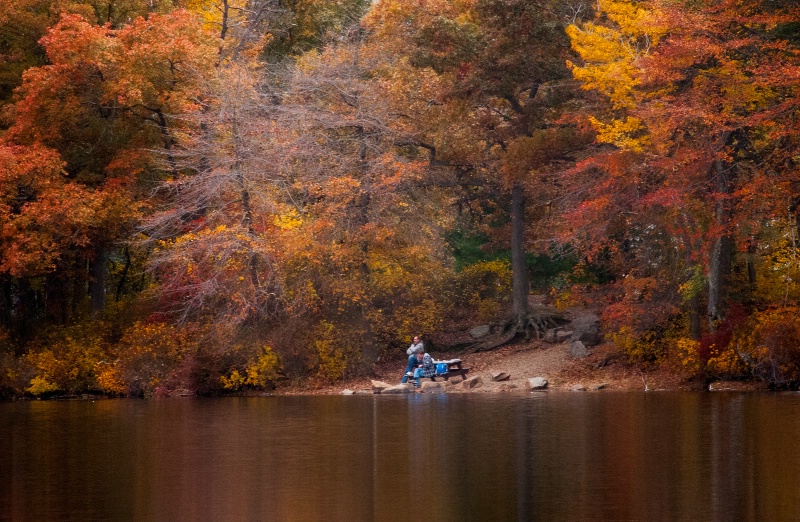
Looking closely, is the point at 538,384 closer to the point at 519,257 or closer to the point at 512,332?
the point at 512,332

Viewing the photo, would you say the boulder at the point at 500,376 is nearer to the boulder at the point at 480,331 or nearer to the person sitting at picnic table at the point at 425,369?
the person sitting at picnic table at the point at 425,369

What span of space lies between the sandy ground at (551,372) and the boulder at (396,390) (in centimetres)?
109

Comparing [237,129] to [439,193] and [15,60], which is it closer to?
[439,193]

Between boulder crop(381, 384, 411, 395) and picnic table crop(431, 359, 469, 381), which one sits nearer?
boulder crop(381, 384, 411, 395)

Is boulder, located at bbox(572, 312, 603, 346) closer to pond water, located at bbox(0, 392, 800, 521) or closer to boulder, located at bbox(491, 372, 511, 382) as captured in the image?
boulder, located at bbox(491, 372, 511, 382)

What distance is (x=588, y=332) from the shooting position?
31.2 m

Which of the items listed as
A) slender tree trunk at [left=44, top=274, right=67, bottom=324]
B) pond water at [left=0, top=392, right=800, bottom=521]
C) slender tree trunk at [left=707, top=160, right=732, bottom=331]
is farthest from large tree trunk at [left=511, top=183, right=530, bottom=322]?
slender tree trunk at [left=44, top=274, right=67, bottom=324]

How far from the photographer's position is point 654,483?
1193 cm

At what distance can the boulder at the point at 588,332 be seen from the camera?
102 feet

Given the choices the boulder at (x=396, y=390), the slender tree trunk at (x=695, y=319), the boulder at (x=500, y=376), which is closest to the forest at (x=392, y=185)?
the slender tree trunk at (x=695, y=319)

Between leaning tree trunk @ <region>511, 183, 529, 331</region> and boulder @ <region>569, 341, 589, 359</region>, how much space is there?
2.74 metres

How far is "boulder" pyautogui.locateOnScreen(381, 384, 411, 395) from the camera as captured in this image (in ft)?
94.2

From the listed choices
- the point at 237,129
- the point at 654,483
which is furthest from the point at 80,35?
the point at 654,483

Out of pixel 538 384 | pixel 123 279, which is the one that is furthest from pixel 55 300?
pixel 538 384
